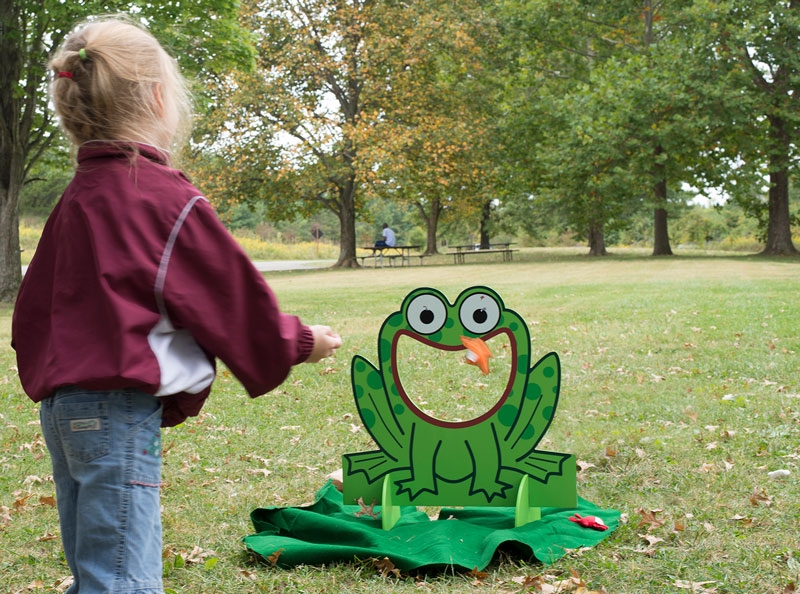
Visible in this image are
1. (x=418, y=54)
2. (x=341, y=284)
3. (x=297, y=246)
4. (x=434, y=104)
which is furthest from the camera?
(x=297, y=246)

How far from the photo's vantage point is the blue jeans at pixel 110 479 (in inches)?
74.2

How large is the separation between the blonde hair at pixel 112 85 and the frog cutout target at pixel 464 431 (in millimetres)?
1703

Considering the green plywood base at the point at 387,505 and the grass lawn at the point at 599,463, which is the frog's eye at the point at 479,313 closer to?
the green plywood base at the point at 387,505

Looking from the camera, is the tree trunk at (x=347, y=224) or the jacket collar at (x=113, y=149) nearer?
the jacket collar at (x=113, y=149)

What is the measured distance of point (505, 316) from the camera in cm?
354

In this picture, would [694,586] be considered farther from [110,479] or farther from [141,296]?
[141,296]

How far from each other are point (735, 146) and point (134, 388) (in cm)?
2684

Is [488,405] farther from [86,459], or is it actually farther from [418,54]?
[418,54]

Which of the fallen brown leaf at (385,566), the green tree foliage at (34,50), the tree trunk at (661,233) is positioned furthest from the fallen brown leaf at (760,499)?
the tree trunk at (661,233)

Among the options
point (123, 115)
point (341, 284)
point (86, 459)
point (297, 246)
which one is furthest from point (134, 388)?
point (297, 246)

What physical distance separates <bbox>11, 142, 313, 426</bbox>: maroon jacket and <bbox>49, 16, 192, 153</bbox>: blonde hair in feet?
0.21

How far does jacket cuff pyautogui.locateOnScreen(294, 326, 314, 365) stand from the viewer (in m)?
2.14

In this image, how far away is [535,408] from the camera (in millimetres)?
3559

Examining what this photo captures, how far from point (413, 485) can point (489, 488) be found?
0.35 meters
